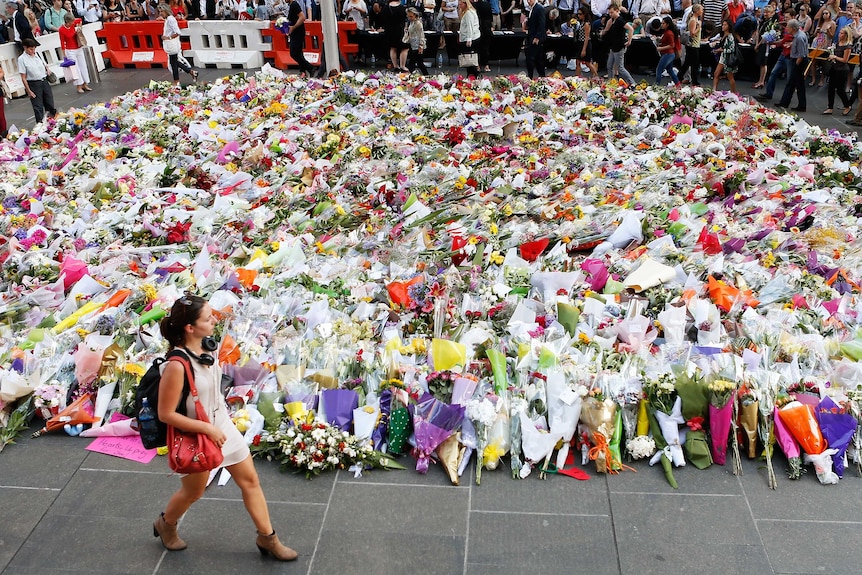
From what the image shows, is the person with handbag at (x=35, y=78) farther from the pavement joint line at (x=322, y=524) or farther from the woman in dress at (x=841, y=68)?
the woman in dress at (x=841, y=68)

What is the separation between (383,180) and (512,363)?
344 centimetres

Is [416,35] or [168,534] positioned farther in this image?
[416,35]

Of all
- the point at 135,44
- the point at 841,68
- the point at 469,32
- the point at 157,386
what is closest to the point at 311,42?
the point at 469,32

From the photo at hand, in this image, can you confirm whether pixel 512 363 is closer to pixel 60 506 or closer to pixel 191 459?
pixel 191 459

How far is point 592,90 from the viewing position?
34.1 feet

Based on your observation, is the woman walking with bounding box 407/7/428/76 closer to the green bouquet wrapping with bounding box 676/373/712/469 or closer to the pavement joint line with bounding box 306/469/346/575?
the green bouquet wrapping with bounding box 676/373/712/469

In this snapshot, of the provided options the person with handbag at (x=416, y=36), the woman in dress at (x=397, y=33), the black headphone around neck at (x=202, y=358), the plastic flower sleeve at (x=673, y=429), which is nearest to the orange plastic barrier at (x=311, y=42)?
the woman in dress at (x=397, y=33)

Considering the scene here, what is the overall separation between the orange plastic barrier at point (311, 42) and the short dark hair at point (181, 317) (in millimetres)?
13167

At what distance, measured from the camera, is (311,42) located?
623 inches

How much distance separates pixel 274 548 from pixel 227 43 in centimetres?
1528

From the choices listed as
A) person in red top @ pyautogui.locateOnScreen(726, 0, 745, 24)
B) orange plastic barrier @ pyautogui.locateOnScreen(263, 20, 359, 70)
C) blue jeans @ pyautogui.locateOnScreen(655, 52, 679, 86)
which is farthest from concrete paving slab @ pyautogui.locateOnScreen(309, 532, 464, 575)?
person in red top @ pyautogui.locateOnScreen(726, 0, 745, 24)

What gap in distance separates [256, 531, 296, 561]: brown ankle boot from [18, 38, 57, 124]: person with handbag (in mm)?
9653

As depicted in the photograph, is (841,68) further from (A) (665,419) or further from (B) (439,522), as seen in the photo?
(B) (439,522)

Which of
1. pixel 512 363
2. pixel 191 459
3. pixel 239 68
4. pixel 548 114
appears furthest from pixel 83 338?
pixel 239 68
